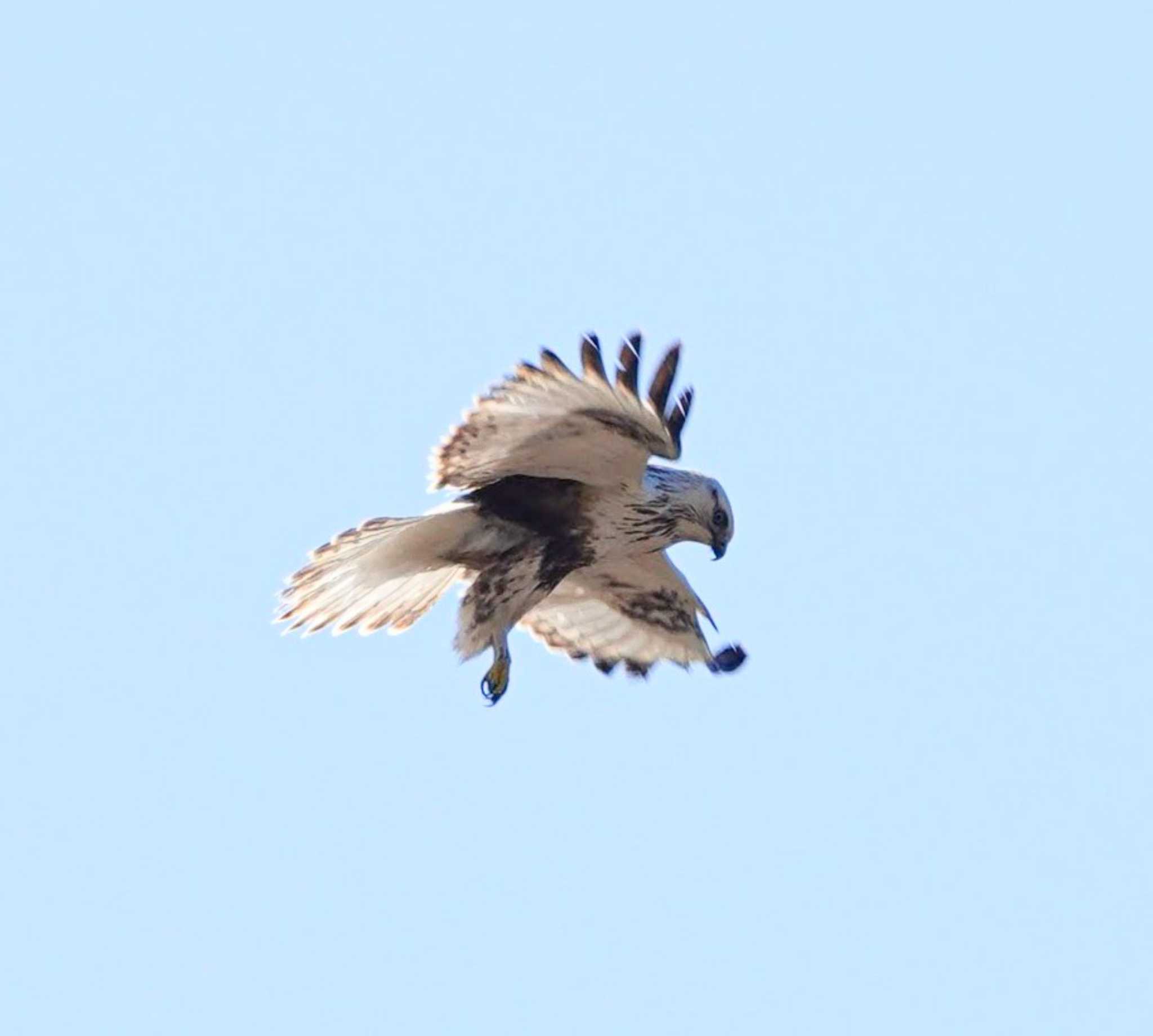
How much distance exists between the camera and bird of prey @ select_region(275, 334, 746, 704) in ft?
33.6

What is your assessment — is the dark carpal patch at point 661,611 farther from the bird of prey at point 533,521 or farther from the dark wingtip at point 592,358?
the dark wingtip at point 592,358

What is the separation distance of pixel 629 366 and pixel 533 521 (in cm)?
114

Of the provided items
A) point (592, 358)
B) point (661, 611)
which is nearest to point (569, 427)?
point (592, 358)

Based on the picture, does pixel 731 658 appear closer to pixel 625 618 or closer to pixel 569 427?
pixel 625 618

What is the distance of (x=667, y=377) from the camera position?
10117 mm

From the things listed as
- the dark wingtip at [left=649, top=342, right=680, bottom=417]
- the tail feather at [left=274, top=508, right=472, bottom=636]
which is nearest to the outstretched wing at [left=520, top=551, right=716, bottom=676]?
the tail feather at [left=274, top=508, right=472, bottom=636]

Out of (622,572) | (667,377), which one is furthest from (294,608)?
(667,377)

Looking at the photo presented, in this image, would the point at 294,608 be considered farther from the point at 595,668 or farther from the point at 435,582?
the point at 595,668

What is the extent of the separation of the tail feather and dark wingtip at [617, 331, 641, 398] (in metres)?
1.18

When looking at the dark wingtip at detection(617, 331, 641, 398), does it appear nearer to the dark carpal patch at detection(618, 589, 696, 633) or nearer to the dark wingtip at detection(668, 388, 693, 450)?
the dark wingtip at detection(668, 388, 693, 450)

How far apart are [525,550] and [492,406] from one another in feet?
2.98

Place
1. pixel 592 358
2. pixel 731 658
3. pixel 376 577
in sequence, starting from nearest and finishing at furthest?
pixel 592 358 < pixel 376 577 < pixel 731 658

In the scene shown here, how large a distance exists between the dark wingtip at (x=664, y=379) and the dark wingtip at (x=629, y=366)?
0.07 metres

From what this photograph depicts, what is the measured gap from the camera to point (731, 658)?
476 inches
